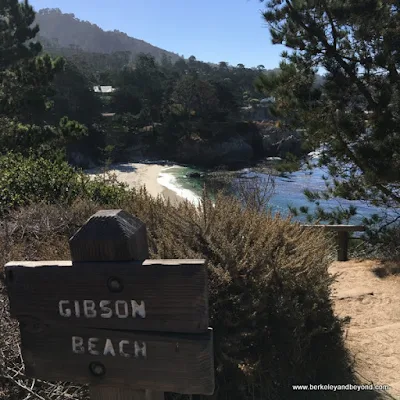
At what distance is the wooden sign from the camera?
134 centimetres

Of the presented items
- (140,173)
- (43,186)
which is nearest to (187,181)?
(140,173)

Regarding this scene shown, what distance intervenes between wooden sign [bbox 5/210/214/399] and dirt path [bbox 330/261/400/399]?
2326 millimetres

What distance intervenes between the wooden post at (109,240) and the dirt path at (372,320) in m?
2.54

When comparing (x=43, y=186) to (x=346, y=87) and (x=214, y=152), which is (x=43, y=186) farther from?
(x=214, y=152)

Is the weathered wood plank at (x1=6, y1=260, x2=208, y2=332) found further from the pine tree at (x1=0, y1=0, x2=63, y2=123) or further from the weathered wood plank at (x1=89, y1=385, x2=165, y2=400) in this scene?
the pine tree at (x1=0, y1=0, x2=63, y2=123)

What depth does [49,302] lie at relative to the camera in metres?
1.41

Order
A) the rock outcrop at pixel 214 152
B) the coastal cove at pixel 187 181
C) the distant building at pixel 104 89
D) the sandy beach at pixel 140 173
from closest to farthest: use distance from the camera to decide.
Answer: the coastal cove at pixel 187 181, the sandy beach at pixel 140 173, the rock outcrop at pixel 214 152, the distant building at pixel 104 89

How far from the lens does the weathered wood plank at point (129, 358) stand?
1.35 meters

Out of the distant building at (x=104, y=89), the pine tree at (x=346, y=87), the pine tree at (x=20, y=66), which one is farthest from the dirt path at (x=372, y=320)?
the distant building at (x=104, y=89)

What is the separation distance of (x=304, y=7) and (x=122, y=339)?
26.3 ft

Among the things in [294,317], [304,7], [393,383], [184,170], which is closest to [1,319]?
[294,317]

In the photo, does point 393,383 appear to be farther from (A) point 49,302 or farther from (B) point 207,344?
(A) point 49,302

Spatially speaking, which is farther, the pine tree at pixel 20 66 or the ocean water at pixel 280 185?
the ocean water at pixel 280 185

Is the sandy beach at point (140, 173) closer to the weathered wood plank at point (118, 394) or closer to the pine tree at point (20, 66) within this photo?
the pine tree at point (20, 66)
